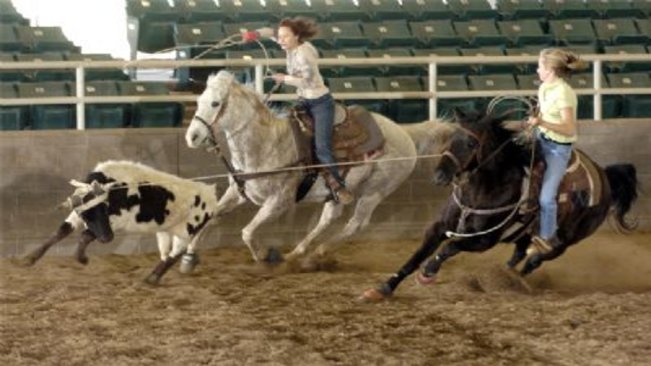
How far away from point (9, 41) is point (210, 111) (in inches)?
225

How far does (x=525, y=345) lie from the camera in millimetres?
5777

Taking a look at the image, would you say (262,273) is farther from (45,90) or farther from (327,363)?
(45,90)

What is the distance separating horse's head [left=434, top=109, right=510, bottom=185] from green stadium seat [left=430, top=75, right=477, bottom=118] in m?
4.90

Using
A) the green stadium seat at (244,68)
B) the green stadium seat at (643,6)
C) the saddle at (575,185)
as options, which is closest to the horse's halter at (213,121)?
the saddle at (575,185)

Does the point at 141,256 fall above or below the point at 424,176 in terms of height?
below

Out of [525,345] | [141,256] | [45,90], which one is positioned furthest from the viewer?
→ [45,90]

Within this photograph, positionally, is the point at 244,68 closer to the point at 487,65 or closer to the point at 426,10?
the point at 487,65

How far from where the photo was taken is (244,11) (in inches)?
594

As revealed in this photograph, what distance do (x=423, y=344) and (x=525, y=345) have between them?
0.51 metres

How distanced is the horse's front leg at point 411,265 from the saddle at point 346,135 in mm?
1798

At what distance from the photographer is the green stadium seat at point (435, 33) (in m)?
14.8

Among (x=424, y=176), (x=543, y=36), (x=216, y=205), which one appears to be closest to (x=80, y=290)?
(x=216, y=205)

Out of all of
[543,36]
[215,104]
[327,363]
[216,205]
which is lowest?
[327,363]

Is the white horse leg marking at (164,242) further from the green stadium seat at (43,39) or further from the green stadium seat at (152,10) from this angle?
the green stadium seat at (152,10)
